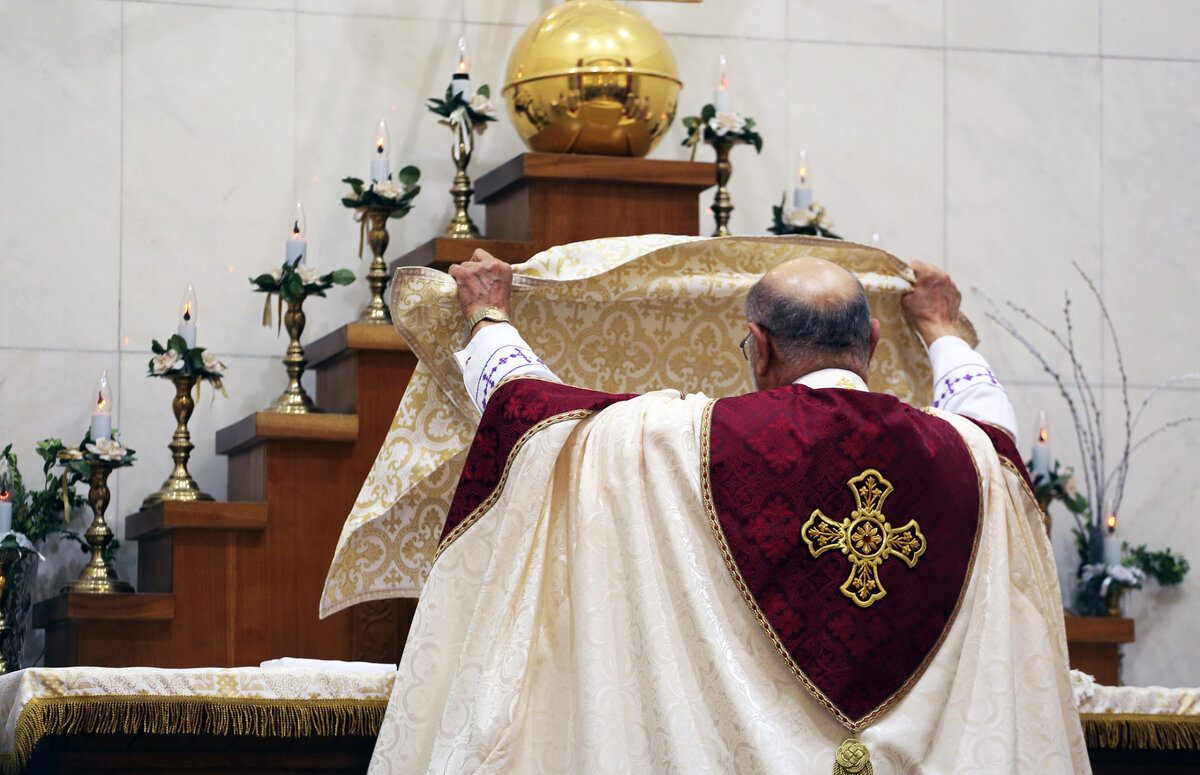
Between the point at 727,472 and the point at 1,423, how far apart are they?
3432mm

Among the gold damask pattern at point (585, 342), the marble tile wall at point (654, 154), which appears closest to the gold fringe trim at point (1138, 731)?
the gold damask pattern at point (585, 342)

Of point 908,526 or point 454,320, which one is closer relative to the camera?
point 908,526

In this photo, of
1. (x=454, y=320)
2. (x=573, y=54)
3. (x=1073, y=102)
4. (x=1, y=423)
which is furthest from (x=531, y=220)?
(x=1073, y=102)

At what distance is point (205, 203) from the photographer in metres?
6.02

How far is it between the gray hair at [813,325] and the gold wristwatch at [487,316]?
2.09ft

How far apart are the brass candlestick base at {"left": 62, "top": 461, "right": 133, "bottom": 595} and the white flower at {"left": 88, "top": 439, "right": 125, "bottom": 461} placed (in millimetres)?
29

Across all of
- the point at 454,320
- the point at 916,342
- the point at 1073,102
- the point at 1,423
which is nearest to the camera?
the point at 454,320

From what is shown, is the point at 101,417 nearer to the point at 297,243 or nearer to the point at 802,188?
the point at 297,243

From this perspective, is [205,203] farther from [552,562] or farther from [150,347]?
[552,562]

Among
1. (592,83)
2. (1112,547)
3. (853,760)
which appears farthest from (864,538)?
(1112,547)

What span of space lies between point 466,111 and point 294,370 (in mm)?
1079

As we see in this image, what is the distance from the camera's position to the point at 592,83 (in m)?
5.29

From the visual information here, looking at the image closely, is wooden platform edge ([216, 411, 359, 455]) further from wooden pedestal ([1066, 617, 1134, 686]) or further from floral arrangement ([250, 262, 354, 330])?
wooden pedestal ([1066, 617, 1134, 686])

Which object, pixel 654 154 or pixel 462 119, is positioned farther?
pixel 654 154
